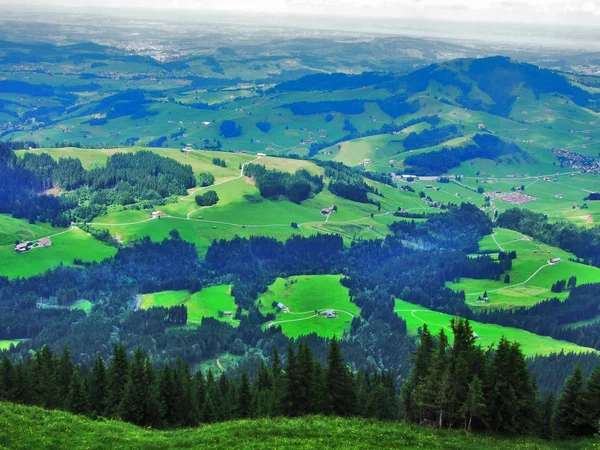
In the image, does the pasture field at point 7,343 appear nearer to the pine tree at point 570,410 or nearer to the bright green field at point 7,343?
the bright green field at point 7,343

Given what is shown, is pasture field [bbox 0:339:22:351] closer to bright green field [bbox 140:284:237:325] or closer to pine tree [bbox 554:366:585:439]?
bright green field [bbox 140:284:237:325]

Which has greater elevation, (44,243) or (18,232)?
(18,232)

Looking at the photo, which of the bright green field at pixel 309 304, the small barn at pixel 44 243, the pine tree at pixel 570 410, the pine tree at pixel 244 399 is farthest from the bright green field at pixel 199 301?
the pine tree at pixel 570 410

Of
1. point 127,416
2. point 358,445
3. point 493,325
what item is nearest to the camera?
point 358,445

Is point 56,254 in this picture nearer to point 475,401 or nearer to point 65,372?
point 65,372

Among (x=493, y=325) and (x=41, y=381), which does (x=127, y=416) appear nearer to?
(x=41, y=381)

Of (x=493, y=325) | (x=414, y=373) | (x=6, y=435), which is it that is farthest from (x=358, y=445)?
(x=493, y=325)

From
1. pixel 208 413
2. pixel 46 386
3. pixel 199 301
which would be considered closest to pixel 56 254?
pixel 199 301
